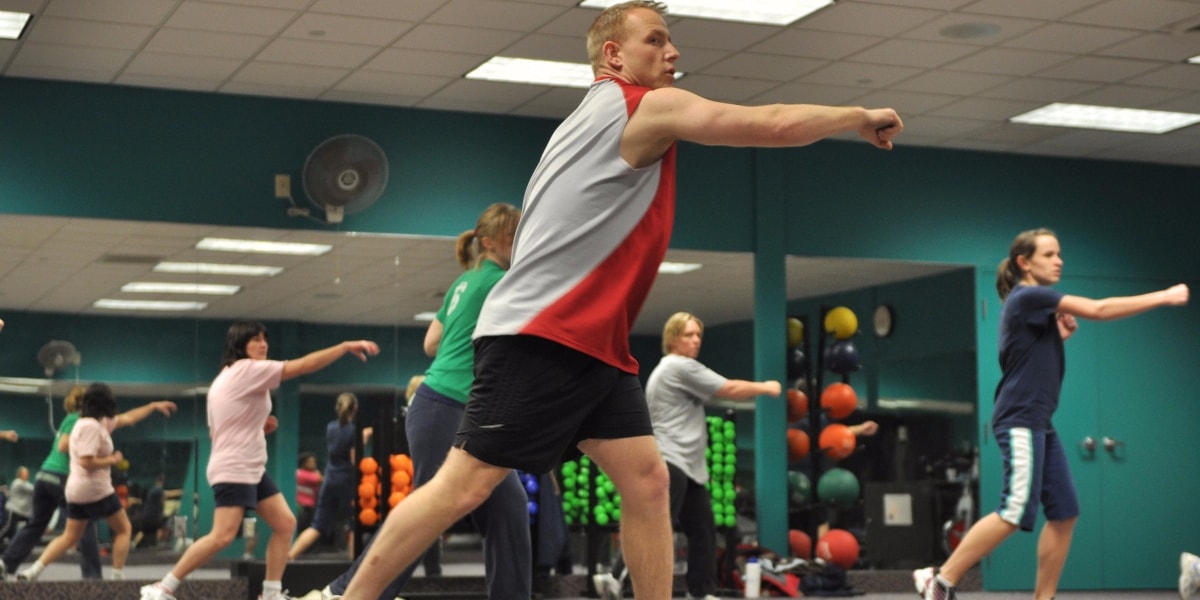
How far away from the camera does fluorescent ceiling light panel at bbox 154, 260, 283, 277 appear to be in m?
8.94

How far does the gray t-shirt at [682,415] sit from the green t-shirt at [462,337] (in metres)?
2.91

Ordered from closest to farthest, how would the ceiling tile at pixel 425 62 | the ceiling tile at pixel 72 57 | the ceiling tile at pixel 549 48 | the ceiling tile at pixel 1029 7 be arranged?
the ceiling tile at pixel 1029 7 < the ceiling tile at pixel 549 48 < the ceiling tile at pixel 72 57 < the ceiling tile at pixel 425 62

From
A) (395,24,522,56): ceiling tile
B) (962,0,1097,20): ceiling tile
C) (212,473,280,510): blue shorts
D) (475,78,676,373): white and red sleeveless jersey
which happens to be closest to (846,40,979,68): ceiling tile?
(962,0,1097,20): ceiling tile

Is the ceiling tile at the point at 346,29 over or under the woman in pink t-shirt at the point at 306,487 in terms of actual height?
over

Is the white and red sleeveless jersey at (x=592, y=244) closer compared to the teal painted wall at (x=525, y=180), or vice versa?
the white and red sleeveless jersey at (x=592, y=244)

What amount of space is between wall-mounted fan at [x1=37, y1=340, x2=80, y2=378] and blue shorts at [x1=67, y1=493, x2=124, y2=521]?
2.60ft

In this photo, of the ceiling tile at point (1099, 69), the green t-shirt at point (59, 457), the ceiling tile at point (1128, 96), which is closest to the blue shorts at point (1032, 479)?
the ceiling tile at point (1099, 69)

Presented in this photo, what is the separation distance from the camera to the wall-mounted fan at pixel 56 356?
8.73 meters

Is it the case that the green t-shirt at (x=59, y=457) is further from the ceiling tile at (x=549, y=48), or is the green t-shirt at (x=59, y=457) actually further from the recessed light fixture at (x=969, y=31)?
the recessed light fixture at (x=969, y=31)

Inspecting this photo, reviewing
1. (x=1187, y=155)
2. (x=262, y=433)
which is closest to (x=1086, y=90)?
(x=1187, y=155)

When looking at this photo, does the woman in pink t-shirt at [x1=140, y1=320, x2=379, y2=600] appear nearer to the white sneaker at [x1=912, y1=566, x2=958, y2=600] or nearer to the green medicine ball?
the white sneaker at [x1=912, y1=566, x2=958, y2=600]

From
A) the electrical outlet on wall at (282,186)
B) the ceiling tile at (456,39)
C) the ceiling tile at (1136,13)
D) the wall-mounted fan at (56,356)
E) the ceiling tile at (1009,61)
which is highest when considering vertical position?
the ceiling tile at (1136,13)

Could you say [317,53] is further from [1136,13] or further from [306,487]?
[1136,13]

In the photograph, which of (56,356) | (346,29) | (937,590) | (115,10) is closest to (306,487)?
(56,356)
